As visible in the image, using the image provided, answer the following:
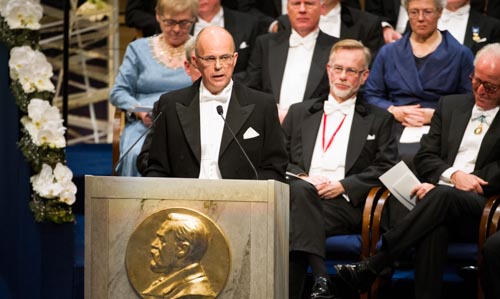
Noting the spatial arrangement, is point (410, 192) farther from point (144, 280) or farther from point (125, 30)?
point (125, 30)

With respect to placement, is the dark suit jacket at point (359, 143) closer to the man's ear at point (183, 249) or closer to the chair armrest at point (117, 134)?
the chair armrest at point (117, 134)

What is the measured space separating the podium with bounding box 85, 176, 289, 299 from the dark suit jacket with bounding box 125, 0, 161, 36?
10.7ft

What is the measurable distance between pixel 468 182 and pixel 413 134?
75 cm

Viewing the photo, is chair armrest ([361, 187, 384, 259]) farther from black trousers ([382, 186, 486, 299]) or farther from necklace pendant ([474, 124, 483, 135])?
necklace pendant ([474, 124, 483, 135])

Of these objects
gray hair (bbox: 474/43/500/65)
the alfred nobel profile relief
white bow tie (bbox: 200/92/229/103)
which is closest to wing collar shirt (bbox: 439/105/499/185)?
gray hair (bbox: 474/43/500/65)

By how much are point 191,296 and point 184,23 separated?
2.52 meters

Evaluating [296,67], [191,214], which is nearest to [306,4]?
[296,67]

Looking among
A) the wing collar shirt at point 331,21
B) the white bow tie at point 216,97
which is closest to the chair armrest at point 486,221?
the white bow tie at point 216,97

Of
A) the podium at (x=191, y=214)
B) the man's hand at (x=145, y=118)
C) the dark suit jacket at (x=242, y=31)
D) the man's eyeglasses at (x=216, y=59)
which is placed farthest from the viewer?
the dark suit jacket at (x=242, y=31)

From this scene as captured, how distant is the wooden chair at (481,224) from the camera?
16.3 ft

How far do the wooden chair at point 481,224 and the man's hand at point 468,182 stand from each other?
87 mm

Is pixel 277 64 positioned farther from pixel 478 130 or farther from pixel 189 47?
pixel 478 130

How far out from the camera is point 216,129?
4750 mm

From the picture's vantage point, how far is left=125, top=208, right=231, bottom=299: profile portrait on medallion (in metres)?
3.77
